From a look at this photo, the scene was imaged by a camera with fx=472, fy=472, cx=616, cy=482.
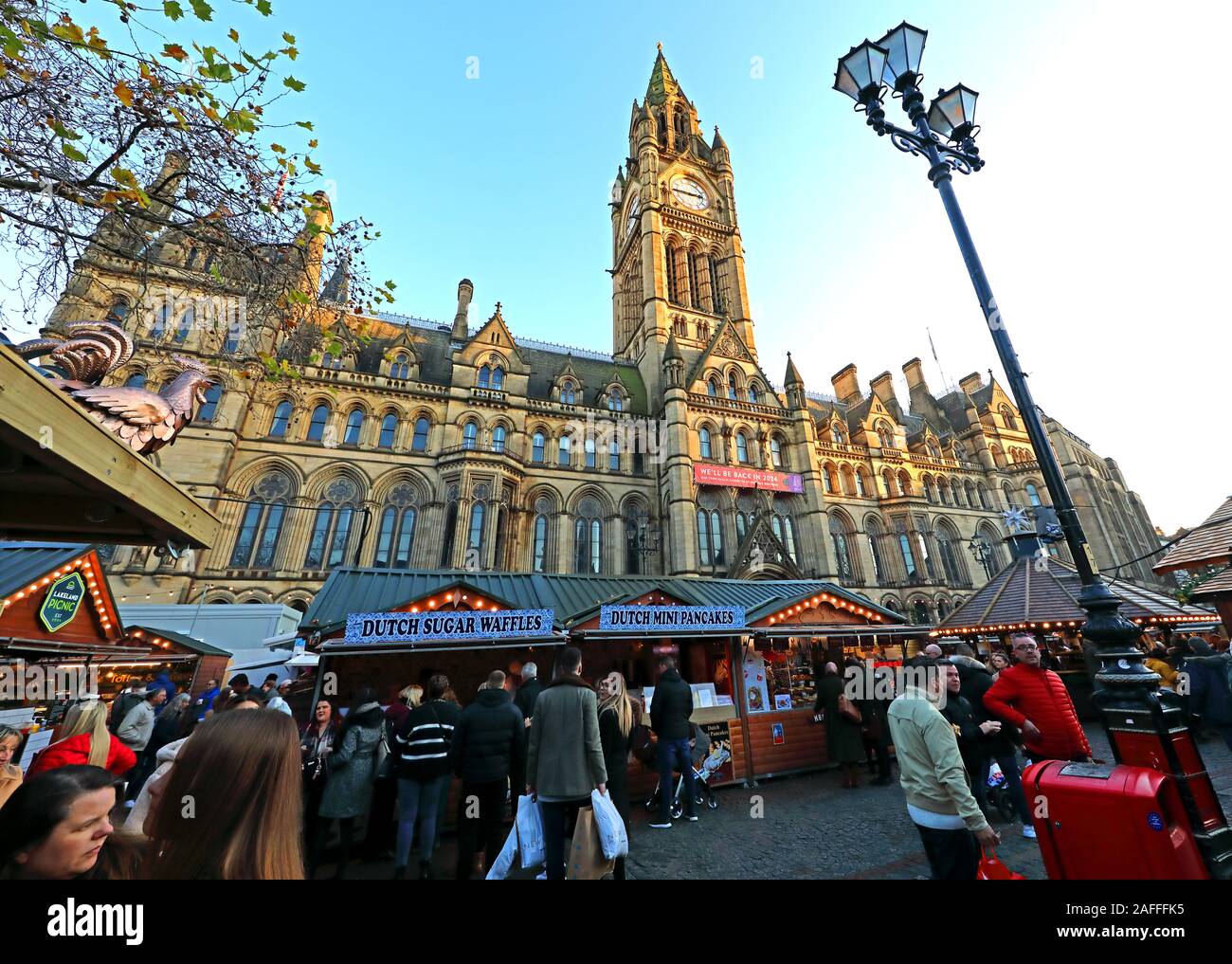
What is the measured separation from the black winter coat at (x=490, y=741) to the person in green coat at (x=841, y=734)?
19.7 ft

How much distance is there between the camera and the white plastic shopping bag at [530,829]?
4.63m

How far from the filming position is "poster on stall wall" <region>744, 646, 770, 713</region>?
31.8 feet

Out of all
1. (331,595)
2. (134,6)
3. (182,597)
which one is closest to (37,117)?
(134,6)

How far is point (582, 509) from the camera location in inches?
1001

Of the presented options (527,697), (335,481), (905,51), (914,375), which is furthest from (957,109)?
(914,375)

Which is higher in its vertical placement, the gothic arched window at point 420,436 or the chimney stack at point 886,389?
the chimney stack at point 886,389

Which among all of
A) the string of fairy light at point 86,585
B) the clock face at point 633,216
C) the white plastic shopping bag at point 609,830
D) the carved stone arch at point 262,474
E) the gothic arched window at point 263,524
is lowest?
the white plastic shopping bag at point 609,830

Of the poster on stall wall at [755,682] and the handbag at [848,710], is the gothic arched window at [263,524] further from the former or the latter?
the handbag at [848,710]

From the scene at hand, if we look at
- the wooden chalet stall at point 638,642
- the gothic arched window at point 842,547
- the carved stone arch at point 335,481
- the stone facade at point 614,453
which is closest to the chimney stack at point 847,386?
the stone facade at point 614,453

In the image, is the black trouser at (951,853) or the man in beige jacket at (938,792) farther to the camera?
the black trouser at (951,853)

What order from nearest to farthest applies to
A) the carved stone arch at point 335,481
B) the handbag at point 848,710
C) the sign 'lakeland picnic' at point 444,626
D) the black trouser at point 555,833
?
the black trouser at point 555,833
the sign 'lakeland picnic' at point 444,626
the handbag at point 848,710
the carved stone arch at point 335,481

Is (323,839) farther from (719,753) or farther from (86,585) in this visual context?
(86,585)

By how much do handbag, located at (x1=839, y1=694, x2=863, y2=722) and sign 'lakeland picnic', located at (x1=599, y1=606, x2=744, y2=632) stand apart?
2.16 meters

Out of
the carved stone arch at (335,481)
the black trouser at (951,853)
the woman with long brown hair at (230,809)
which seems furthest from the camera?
the carved stone arch at (335,481)
